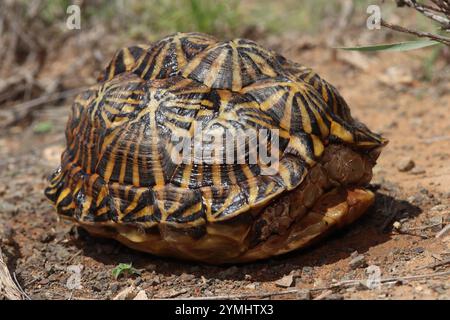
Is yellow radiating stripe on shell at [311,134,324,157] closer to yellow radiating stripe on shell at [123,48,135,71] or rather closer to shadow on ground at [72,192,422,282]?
shadow on ground at [72,192,422,282]

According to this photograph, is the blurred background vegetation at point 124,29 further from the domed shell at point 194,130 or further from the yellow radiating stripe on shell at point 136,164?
the yellow radiating stripe on shell at point 136,164

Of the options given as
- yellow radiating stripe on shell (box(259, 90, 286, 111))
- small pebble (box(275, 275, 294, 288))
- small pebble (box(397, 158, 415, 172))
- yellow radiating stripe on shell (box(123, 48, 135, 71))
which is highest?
yellow radiating stripe on shell (box(123, 48, 135, 71))

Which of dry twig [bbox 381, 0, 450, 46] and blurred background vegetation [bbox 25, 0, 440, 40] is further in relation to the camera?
blurred background vegetation [bbox 25, 0, 440, 40]

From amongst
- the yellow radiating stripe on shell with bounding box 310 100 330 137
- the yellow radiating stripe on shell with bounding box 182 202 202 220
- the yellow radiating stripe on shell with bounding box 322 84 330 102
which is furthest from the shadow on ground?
the yellow radiating stripe on shell with bounding box 322 84 330 102

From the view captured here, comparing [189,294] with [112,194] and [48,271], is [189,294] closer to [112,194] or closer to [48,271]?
[112,194]

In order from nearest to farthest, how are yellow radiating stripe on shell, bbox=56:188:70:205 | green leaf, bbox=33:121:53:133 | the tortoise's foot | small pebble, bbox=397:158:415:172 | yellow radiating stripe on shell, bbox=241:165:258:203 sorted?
yellow radiating stripe on shell, bbox=241:165:258:203 → the tortoise's foot → yellow radiating stripe on shell, bbox=56:188:70:205 → small pebble, bbox=397:158:415:172 → green leaf, bbox=33:121:53:133

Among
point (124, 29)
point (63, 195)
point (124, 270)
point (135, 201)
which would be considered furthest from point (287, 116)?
point (124, 29)

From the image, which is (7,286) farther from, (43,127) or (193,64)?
(43,127)

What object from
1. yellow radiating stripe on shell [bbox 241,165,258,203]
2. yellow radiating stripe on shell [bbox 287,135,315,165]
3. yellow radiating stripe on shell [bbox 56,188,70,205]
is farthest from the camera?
yellow radiating stripe on shell [bbox 56,188,70,205]
